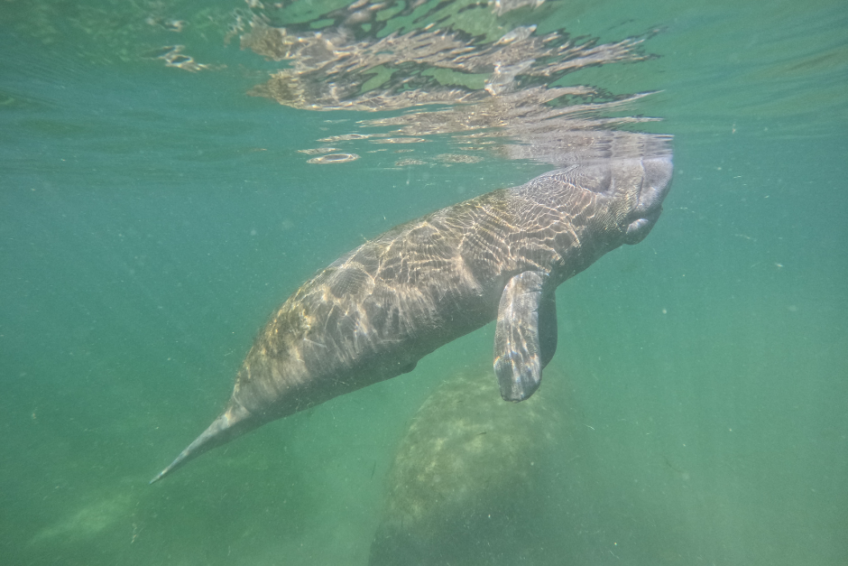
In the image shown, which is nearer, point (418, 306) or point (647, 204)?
point (418, 306)

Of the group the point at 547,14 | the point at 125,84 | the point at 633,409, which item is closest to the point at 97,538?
the point at 125,84

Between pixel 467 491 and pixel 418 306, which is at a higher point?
pixel 418 306

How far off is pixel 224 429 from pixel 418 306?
3066mm

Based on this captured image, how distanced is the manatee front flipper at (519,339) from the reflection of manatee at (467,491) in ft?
13.2

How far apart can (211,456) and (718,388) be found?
2963 centimetres

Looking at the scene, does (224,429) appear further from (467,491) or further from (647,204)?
(647,204)

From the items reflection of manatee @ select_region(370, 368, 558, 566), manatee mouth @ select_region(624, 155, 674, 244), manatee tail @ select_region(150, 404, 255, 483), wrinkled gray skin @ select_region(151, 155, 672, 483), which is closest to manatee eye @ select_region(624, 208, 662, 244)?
manatee mouth @ select_region(624, 155, 674, 244)

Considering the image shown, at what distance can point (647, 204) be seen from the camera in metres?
6.57

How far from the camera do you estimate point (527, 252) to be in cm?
523

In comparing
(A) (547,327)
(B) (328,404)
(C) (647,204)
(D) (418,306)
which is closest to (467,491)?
(A) (547,327)

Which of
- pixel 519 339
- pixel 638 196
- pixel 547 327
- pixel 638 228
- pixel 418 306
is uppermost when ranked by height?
pixel 418 306

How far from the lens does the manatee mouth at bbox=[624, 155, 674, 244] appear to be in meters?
6.43

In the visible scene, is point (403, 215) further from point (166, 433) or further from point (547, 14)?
point (547, 14)

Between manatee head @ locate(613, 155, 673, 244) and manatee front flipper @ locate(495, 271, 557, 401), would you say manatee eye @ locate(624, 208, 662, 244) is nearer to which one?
manatee head @ locate(613, 155, 673, 244)
